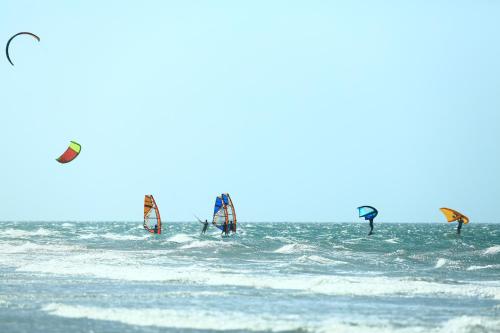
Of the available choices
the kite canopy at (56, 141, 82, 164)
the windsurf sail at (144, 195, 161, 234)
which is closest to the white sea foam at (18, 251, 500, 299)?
the kite canopy at (56, 141, 82, 164)

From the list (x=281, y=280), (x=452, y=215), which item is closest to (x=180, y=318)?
(x=281, y=280)

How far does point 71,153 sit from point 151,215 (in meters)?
14.9

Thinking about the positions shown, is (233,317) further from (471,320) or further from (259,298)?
(471,320)

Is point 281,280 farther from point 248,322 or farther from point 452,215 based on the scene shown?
point 452,215

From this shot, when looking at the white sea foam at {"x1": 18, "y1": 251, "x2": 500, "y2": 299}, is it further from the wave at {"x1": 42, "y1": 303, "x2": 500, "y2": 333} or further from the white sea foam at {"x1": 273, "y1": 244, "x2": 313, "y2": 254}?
the white sea foam at {"x1": 273, "y1": 244, "x2": 313, "y2": 254}

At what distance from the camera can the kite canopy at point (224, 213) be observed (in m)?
46.0

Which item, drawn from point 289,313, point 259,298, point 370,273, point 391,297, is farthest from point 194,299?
point 370,273

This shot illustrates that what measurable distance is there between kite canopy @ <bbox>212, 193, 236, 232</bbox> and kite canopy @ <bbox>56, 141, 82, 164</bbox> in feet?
48.9

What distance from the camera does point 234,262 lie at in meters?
28.1

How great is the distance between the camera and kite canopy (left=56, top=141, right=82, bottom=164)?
31297 mm

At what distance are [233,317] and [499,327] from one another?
4.24 metres

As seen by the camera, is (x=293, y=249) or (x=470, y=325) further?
(x=293, y=249)

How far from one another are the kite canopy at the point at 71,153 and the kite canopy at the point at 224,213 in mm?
14906

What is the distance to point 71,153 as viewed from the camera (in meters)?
31.9
